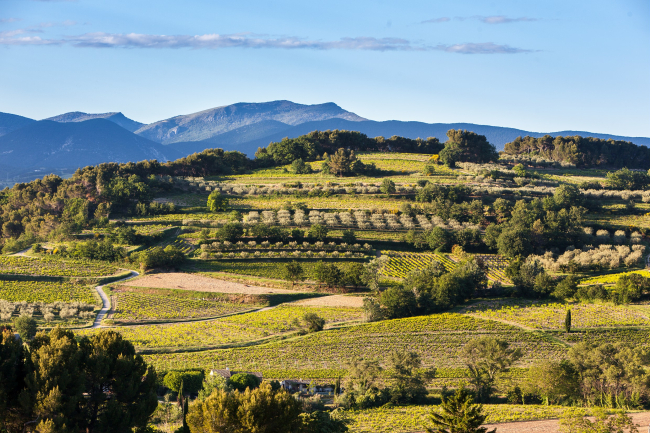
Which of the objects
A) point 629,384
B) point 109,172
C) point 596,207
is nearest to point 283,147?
point 109,172

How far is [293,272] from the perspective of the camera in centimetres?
5325

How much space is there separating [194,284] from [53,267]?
14.5 meters

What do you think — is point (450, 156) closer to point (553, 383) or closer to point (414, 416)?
point (553, 383)

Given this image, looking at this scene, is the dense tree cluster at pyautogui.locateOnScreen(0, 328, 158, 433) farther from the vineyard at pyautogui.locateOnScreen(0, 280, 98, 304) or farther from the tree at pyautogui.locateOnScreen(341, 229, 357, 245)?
the tree at pyautogui.locateOnScreen(341, 229, 357, 245)

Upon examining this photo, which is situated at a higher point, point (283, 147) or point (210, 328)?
point (283, 147)

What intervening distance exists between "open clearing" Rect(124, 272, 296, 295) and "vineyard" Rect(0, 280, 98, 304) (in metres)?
A: 4.19

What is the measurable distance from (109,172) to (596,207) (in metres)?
69.0

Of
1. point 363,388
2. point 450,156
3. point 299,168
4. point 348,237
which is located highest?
point 450,156

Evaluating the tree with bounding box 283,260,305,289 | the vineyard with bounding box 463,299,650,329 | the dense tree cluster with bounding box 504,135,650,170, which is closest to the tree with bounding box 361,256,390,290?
the tree with bounding box 283,260,305,289

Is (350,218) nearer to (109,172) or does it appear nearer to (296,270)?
(296,270)

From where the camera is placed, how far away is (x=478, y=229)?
69.3m

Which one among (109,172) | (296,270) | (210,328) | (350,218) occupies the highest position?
(109,172)

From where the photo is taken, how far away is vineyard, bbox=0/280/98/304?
47.6 meters

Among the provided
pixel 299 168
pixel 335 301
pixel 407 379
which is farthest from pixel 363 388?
pixel 299 168
